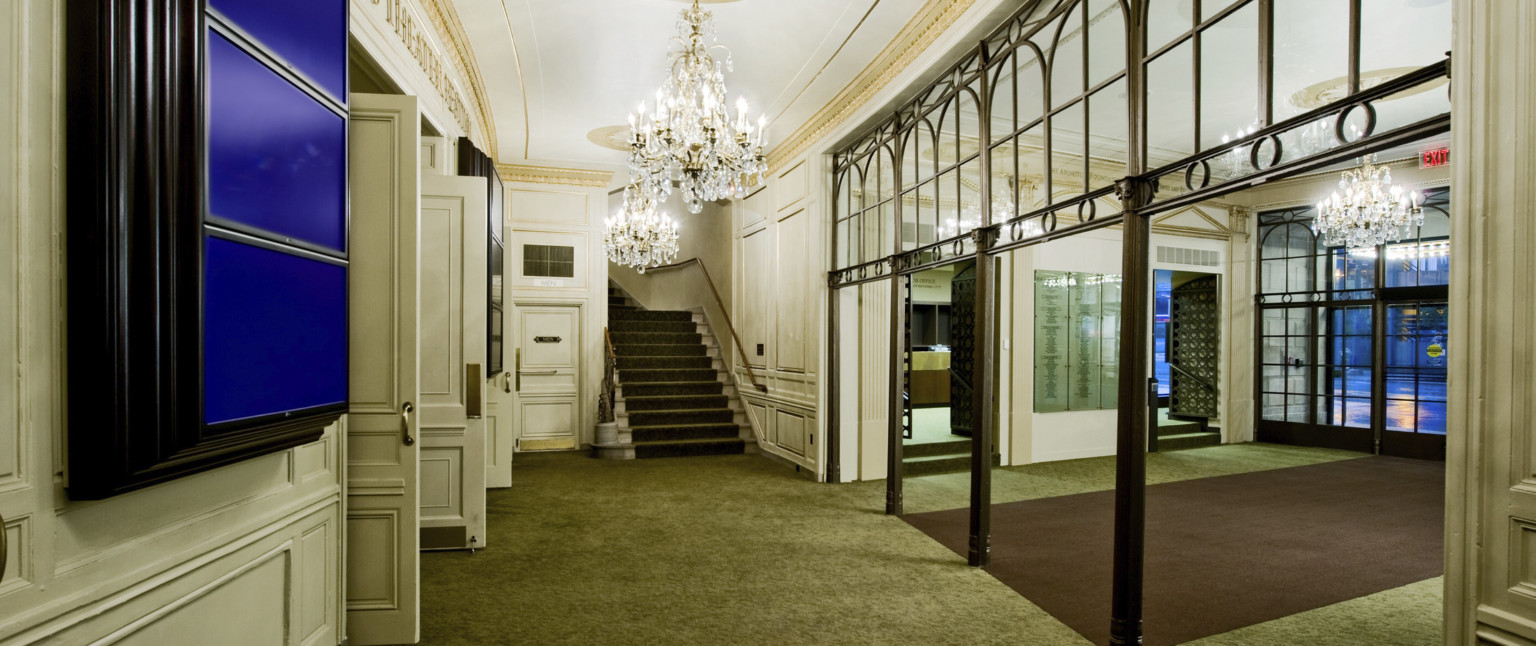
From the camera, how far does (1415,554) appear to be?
423 centimetres

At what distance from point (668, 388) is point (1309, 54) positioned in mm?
7549

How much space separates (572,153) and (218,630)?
672 cm

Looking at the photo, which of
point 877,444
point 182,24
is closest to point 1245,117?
point 182,24

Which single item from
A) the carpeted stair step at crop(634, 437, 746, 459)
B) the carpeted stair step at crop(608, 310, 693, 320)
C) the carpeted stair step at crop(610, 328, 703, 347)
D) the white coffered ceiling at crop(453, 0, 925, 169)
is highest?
the white coffered ceiling at crop(453, 0, 925, 169)

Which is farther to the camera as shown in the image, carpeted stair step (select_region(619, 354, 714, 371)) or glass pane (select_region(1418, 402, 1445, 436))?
carpeted stair step (select_region(619, 354, 714, 371))

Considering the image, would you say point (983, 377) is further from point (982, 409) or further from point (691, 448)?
point (691, 448)

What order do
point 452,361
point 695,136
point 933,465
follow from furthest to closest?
point 933,465 < point 695,136 < point 452,361

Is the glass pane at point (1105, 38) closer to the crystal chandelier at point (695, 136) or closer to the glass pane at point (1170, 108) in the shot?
the glass pane at point (1170, 108)

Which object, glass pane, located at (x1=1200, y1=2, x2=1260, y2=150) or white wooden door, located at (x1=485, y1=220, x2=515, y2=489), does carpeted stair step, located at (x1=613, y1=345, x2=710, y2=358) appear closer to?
white wooden door, located at (x1=485, y1=220, x2=515, y2=489)

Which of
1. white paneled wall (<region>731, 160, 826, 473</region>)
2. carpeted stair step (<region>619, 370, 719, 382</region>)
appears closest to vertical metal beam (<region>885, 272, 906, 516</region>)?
white paneled wall (<region>731, 160, 826, 473</region>)

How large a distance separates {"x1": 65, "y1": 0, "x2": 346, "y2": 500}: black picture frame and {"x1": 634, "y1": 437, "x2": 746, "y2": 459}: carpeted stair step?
641cm

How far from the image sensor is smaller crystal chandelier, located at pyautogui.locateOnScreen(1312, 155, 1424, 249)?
578cm

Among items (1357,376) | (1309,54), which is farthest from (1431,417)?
(1309,54)

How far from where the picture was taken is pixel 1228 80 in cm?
216
